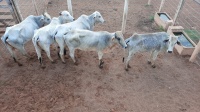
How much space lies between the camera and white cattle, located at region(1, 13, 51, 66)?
5.62 metres

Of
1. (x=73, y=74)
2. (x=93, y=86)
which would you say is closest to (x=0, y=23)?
(x=73, y=74)

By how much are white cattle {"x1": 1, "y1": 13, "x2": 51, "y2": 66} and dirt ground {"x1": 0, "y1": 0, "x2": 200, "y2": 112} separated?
2.52 feet

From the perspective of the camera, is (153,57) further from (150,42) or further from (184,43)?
(184,43)

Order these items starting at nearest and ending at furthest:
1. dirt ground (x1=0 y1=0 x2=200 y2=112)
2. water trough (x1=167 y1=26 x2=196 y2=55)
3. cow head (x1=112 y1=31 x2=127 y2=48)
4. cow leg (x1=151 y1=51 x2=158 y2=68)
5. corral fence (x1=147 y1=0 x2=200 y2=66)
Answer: dirt ground (x1=0 y1=0 x2=200 y2=112) → cow head (x1=112 y1=31 x2=127 y2=48) → cow leg (x1=151 y1=51 x2=158 y2=68) → water trough (x1=167 y1=26 x2=196 y2=55) → corral fence (x1=147 y1=0 x2=200 y2=66)

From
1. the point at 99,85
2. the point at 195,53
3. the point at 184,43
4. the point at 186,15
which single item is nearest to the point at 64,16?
the point at 99,85

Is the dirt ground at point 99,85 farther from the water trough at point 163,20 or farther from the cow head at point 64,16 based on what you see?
the water trough at point 163,20

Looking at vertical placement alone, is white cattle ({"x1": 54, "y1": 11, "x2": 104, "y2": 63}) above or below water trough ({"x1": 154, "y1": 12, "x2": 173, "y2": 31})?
above

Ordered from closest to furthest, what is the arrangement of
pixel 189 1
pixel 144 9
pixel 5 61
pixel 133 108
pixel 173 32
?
pixel 133 108, pixel 5 61, pixel 173 32, pixel 144 9, pixel 189 1

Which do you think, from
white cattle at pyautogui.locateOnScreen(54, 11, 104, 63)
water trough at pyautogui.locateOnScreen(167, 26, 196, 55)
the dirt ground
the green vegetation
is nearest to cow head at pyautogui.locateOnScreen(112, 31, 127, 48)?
the dirt ground

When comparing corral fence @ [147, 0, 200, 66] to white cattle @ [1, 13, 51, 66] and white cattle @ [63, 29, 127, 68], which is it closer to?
white cattle @ [63, 29, 127, 68]

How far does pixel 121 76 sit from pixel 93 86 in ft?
3.38

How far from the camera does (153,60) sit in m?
6.14

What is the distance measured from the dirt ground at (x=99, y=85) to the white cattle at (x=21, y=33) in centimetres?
77

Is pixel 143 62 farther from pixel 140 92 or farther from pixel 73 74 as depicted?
pixel 73 74
